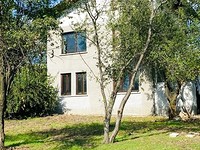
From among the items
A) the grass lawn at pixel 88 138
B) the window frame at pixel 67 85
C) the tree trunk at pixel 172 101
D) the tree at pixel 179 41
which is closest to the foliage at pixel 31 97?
the window frame at pixel 67 85

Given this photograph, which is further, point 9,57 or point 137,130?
point 137,130

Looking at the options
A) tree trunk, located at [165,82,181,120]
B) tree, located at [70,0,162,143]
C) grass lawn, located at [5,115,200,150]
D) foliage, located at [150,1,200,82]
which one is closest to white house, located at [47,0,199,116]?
tree trunk, located at [165,82,181,120]

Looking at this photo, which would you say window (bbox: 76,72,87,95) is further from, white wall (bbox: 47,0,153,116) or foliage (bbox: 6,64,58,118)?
foliage (bbox: 6,64,58,118)

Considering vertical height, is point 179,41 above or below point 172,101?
above

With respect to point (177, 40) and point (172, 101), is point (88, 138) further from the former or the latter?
point (172, 101)

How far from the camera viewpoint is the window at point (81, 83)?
29.1m

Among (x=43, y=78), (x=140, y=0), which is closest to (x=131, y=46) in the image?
(x=140, y=0)

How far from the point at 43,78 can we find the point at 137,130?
39.9 ft

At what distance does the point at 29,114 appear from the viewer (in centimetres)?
2788

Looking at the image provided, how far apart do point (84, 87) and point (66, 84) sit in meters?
1.74

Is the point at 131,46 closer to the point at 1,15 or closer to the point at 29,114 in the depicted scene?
the point at 1,15

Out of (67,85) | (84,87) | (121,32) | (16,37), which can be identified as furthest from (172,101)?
(16,37)

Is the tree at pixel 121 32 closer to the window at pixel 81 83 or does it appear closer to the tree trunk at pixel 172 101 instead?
the tree trunk at pixel 172 101

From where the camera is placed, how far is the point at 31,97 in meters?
26.8
